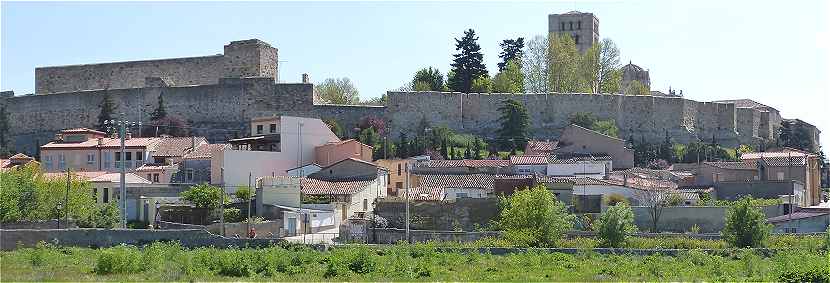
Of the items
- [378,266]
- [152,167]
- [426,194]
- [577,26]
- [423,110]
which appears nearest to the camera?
[378,266]

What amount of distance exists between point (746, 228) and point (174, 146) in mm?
25111

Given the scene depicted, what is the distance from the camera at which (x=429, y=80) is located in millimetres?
72562

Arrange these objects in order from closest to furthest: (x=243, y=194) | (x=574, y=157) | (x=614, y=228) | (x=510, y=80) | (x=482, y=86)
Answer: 1. (x=614, y=228)
2. (x=243, y=194)
3. (x=574, y=157)
4. (x=482, y=86)
5. (x=510, y=80)

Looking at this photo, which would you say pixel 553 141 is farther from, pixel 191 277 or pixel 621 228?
pixel 191 277

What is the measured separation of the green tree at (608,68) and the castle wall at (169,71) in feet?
56.0

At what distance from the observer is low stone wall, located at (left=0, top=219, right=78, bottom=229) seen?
35.0 m

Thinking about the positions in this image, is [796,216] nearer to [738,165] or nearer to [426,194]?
[426,194]

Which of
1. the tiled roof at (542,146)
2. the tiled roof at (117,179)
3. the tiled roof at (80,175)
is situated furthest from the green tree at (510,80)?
the tiled roof at (80,175)

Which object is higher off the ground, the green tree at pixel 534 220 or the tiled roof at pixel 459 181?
the tiled roof at pixel 459 181

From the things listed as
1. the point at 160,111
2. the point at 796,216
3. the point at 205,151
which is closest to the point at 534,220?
the point at 796,216

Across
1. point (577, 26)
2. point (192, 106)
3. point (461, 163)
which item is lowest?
point (461, 163)

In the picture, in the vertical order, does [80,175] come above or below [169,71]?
below

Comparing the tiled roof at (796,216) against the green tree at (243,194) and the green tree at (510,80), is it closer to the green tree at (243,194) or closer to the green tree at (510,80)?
the green tree at (243,194)

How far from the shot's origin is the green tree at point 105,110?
60188 mm
